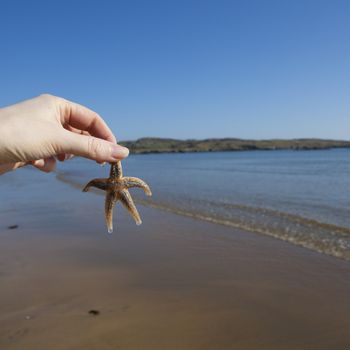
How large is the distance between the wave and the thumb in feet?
Answer: 21.7

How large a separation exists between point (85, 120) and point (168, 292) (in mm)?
3483

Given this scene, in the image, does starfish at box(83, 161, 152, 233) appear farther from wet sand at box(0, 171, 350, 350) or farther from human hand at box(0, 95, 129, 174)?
wet sand at box(0, 171, 350, 350)

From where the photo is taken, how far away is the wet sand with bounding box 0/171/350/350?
451cm

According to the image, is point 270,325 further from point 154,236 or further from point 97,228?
point 97,228

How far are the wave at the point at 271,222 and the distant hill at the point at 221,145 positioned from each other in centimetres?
12172

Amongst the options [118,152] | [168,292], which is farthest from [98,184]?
[168,292]

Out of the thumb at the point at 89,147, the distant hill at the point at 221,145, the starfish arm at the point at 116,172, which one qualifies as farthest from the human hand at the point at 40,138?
the distant hill at the point at 221,145

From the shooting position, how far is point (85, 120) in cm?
347

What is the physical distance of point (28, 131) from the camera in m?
2.61

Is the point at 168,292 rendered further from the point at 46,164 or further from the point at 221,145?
the point at 221,145

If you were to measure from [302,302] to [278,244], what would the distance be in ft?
11.2

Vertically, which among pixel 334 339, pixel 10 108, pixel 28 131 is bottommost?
pixel 334 339

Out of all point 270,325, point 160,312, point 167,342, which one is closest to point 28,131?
point 167,342

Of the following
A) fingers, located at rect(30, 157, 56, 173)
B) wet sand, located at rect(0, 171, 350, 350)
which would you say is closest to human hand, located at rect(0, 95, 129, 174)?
fingers, located at rect(30, 157, 56, 173)
